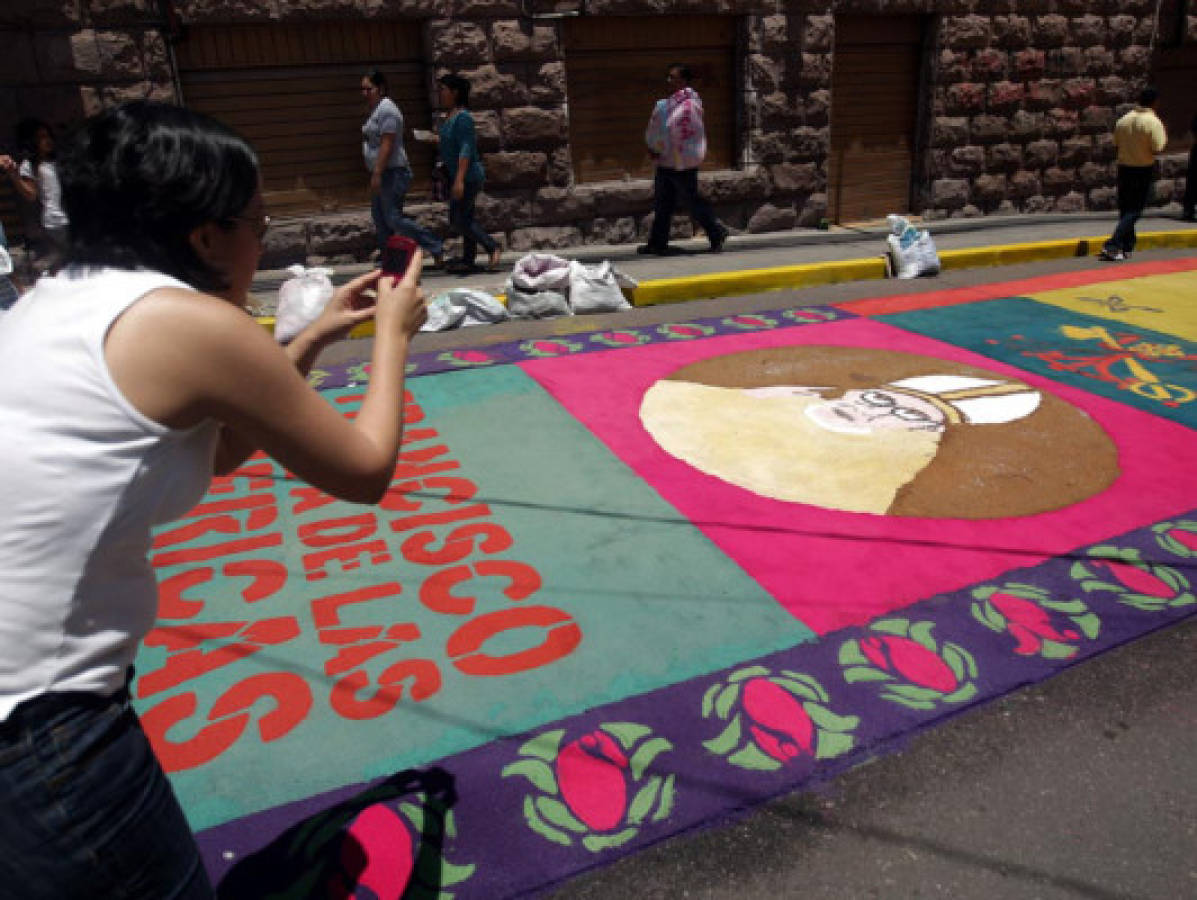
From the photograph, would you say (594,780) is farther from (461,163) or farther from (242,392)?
(461,163)

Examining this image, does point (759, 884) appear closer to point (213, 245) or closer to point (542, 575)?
point (542, 575)

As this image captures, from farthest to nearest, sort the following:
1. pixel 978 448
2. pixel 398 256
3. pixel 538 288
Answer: pixel 538 288, pixel 978 448, pixel 398 256

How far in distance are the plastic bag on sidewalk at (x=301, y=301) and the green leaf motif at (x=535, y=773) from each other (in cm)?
467

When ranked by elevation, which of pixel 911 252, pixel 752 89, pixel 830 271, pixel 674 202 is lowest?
pixel 830 271

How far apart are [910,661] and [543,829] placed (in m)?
1.33

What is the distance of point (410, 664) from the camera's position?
113 inches

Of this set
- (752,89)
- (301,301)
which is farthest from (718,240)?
(301,301)

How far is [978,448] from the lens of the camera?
177 inches

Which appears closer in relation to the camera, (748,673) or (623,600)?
(748,673)

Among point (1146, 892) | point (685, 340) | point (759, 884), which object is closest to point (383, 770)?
point (759, 884)

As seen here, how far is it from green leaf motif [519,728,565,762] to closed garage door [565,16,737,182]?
8544 mm

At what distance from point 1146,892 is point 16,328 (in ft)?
8.09

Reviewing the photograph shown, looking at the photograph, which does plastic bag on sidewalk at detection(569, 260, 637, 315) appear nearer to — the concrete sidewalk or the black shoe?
the concrete sidewalk

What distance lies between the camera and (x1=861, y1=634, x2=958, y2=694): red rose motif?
9.06ft
